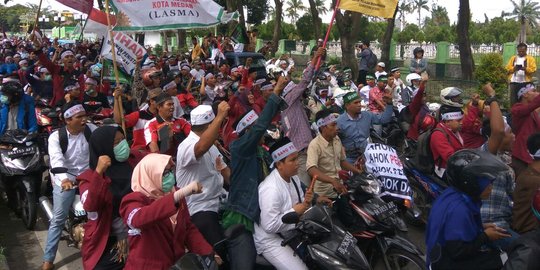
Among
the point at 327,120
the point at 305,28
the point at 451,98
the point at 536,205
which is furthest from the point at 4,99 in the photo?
the point at 305,28

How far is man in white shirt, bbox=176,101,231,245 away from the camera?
15.5ft

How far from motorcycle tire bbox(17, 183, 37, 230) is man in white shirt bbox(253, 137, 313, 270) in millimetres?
3938

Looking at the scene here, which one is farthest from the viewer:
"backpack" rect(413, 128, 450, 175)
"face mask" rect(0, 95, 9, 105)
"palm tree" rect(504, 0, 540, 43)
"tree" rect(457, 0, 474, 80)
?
"palm tree" rect(504, 0, 540, 43)

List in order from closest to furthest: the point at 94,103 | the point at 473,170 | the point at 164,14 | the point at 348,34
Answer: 1. the point at 473,170
2. the point at 164,14
3. the point at 94,103
4. the point at 348,34

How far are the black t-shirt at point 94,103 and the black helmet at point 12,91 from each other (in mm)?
1065

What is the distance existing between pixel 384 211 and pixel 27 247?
14.0ft

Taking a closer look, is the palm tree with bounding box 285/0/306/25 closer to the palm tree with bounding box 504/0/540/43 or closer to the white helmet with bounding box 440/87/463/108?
the palm tree with bounding box 504/0/540/43

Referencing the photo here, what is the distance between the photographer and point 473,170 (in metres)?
3.50

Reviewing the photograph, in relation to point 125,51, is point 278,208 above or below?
below

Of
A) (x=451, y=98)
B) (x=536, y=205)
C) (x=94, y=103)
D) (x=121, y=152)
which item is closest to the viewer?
(x=536, y=205)

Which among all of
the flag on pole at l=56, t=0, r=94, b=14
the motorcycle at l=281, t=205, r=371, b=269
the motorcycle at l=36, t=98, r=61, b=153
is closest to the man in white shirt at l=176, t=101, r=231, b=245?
the motorcycle at l=281, t=205, r=371, b=269

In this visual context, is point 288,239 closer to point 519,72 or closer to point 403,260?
point 403,260

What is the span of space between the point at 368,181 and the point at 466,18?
16.6 metres

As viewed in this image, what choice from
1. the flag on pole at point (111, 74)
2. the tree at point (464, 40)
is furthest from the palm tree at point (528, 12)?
the flag on pole at point (111, 74)
